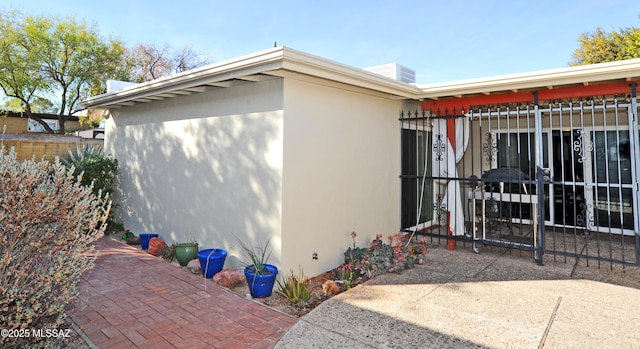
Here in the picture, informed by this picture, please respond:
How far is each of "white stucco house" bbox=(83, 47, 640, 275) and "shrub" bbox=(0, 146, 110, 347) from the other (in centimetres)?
229

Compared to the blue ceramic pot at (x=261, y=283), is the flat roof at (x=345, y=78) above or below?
above

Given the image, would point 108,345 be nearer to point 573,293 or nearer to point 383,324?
point 383,324

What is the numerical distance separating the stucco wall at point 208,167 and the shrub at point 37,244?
223cm

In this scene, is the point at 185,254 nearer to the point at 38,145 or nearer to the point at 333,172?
the point at 333,172

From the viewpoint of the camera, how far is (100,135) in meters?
18.8

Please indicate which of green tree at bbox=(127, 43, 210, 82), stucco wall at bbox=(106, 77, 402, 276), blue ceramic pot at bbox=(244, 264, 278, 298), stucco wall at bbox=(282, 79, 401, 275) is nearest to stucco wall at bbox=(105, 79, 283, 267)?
stucco wall at bbox=(106, 77, 402, 276)

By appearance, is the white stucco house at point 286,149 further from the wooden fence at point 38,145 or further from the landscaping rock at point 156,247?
the wooden fence at point 38,145

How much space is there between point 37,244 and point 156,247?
11.4ft

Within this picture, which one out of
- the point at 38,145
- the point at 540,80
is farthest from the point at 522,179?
the point at 38,145

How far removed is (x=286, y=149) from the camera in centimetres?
464

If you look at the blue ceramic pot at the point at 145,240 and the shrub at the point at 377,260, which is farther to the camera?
the blue ceramic pot at the point at 145,240

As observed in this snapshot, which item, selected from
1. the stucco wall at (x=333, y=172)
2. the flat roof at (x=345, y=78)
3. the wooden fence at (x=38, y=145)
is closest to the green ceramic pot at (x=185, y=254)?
the stucco wall at (x=333, y=172)

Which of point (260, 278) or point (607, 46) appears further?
point (607, 46)

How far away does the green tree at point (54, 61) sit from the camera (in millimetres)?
15492
